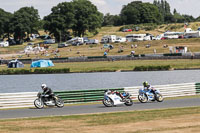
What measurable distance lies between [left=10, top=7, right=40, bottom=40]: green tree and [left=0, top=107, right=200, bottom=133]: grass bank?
150 metres

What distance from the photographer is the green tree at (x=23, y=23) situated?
570 feet

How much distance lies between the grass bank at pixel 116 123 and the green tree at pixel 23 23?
494 ft

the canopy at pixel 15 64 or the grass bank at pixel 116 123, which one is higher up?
the canopy at pixel 15 64

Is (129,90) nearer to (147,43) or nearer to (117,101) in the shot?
(117,101)

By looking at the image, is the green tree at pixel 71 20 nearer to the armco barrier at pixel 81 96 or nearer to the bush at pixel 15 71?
the bush at pixel 15 71

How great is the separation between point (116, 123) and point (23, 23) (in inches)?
6240

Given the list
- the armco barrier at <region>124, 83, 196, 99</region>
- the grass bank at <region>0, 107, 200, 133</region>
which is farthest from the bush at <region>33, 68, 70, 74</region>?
the grass bank at <region>0, 107, 200, 133</region>

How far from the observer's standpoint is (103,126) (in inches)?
837

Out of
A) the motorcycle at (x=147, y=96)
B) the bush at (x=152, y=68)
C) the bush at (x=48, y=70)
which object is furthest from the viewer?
the bush at (x=48, y=70)

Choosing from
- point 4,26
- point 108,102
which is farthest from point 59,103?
point 4,26

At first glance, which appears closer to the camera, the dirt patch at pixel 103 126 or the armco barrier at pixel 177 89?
the dirt patch at pixel 103 126

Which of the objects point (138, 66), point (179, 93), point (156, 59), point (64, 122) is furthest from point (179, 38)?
point (64, 122)

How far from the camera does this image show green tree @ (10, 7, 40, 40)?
570 feet

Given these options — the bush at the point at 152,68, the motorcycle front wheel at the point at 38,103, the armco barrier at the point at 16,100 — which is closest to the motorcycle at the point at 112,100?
the motorcycle front wheel at the point at 38,103
